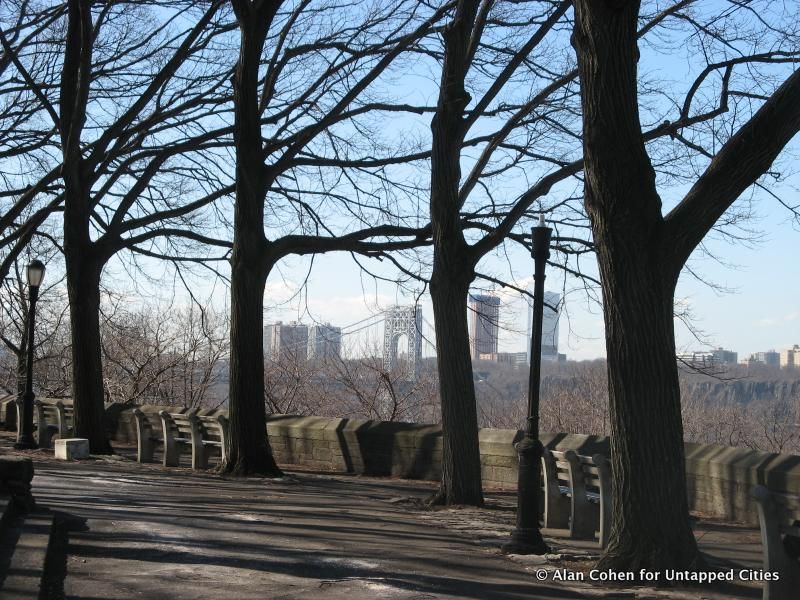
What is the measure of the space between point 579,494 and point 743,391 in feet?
209

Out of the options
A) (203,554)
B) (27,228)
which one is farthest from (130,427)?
(203,554)

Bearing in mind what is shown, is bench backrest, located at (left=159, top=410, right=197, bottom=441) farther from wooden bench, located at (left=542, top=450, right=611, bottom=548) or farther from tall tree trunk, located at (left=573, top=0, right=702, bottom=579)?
tall tree trunk, located at (left=573, top=0, right=702, bottom=579)

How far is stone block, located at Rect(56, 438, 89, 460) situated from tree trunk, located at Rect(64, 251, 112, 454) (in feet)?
3.31

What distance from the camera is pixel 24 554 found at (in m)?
6.55

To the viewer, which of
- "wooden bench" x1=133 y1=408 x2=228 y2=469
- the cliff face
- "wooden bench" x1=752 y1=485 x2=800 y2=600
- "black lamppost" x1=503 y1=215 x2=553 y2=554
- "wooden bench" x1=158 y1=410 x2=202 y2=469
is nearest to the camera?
"wooden bench" x1=752 y1=485 x2=800 y2=600

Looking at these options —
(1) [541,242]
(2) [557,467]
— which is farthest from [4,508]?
(2) [557,467]

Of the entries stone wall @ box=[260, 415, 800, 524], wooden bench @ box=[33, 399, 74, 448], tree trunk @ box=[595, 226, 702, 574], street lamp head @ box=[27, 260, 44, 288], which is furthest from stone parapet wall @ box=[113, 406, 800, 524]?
tree trunk @ box=[595, 226, 702, 574]

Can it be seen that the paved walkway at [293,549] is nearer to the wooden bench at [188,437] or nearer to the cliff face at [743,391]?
the wooden bench at [188,437]

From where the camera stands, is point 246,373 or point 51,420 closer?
point 246,373

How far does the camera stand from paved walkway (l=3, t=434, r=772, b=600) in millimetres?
6531

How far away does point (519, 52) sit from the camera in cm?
1423

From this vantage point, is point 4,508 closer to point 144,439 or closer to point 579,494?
point 579,494

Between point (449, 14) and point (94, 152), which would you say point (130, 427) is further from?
point (449, 14)

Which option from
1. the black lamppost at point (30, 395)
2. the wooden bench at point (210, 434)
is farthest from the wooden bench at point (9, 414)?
the wooden bench at point (210, 434)
